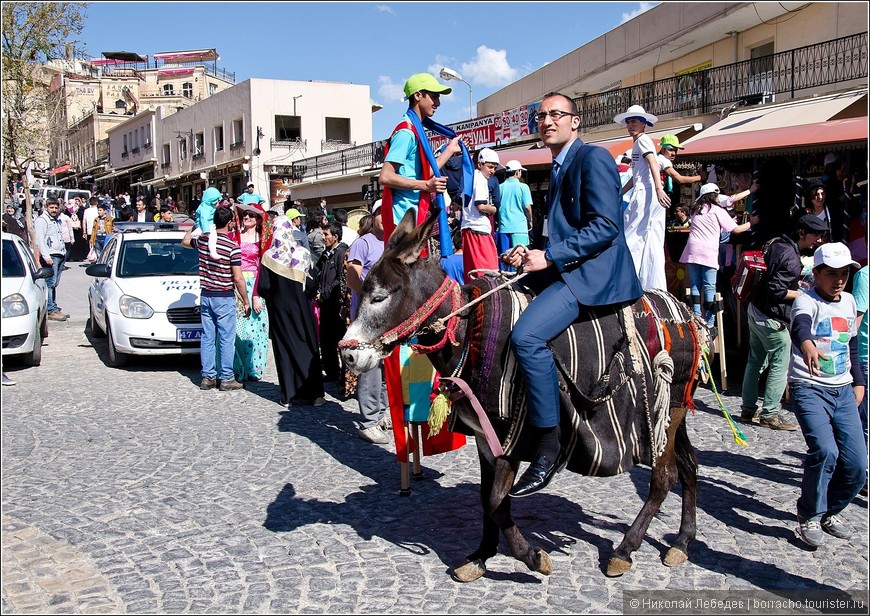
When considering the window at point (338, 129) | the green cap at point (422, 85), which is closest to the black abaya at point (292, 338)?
the green cap at point (422, 85)

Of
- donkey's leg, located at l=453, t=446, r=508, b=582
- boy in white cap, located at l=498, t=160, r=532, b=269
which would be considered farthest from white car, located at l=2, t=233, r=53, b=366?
donkey's leg, located at l=453, t=446, r=508, b=582

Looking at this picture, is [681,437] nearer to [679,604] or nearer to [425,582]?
[679,604]

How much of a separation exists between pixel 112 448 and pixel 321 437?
6.22ft

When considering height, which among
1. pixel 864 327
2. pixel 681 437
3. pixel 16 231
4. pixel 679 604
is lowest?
pixel 679 604

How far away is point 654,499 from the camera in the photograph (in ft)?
16.3

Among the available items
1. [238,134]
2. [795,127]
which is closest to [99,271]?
[795,127]

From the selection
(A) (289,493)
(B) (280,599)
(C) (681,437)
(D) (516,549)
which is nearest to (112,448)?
(A) (289,493)

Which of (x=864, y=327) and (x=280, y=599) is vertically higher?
(x=864, y=327)

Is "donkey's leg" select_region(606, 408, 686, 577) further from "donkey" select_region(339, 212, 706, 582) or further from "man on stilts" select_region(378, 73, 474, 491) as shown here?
"man on stilts" select_region(378, 73, 474, 491)

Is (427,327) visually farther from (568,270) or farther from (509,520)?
(509,520)

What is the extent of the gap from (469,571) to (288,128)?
43875 mm

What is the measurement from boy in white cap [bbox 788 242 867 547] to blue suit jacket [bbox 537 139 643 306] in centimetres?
145

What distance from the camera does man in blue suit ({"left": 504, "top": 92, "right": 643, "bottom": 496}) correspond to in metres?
4.21

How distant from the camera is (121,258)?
475 inches
